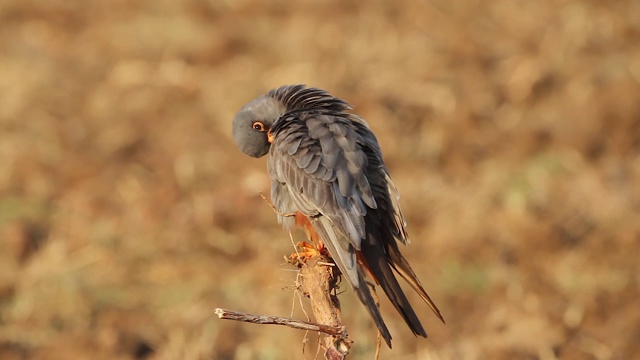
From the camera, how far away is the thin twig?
Result: 3.85 m

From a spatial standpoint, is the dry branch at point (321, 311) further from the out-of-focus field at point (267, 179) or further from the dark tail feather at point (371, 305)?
the out-of-focus field at point (267, 179)

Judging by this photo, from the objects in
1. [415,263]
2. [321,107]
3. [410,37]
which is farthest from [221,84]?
[321,107]

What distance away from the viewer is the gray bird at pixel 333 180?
4.73 meters

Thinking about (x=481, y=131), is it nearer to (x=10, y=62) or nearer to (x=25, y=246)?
(x=25, y=246)

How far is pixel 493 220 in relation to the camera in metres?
9.40

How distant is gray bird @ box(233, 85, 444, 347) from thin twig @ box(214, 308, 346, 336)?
0.36m

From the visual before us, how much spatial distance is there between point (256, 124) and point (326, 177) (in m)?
0.72

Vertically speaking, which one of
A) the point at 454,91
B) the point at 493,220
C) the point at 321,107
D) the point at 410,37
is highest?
the point at 410,37

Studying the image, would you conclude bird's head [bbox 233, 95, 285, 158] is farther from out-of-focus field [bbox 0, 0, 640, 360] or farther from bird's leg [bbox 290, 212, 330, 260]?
out-of-focus field [bbox 0, 0, 640, 360]

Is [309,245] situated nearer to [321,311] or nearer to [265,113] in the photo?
[321,311]

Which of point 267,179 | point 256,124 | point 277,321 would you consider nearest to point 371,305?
point 277,321

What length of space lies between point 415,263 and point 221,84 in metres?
4.36

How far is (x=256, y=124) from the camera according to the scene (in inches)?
218

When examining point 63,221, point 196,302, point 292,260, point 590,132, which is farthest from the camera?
point 590,132
